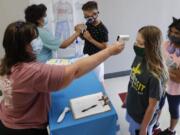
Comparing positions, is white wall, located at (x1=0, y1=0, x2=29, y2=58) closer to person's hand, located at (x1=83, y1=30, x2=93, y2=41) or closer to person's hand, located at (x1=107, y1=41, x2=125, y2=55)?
person's hand, located at (x1=83, y1=30, x2=93, y2=41)

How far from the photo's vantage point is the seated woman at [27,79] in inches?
49.3

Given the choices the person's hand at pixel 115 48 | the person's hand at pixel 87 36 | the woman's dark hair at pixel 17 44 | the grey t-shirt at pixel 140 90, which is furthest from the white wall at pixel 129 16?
the woman's dark hair at pixel 17 44

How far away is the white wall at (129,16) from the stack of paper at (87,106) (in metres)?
1.74

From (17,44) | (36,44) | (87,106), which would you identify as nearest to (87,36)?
(36,44)

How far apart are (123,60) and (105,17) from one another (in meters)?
0.71

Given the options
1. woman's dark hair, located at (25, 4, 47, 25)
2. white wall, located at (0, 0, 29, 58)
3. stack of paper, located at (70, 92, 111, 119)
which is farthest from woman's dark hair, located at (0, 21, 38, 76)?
white wall, located at (0, 0, 29, 58)

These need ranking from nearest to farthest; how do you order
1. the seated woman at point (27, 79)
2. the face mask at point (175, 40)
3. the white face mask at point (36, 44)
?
the seated woman at point (27, 79)
the white face mask at point (36, 44)
the face mask at point (175, 40)

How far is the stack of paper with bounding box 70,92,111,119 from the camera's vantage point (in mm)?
1456

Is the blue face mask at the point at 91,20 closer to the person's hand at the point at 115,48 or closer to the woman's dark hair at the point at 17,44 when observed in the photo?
the person's hand at the point at 115,48

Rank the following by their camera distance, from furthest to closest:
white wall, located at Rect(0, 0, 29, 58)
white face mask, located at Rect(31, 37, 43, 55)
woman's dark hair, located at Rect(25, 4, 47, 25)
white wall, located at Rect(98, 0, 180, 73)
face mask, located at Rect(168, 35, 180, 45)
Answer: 1. white wall, located at Rect(98, 0, 180, 73)
2. white wall, located at Rect(0, 0, 29, 58)
3. woman's dark hair, located at Rect(25, 4, 47, 25)
4. face mask, located at Rect(168, 35, 180, 45)
5. white face mask, located at Rect(31, 37, 43, 55)

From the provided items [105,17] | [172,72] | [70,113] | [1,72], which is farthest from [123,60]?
[1,72]

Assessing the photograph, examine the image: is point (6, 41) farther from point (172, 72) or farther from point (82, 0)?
point (82, 0)

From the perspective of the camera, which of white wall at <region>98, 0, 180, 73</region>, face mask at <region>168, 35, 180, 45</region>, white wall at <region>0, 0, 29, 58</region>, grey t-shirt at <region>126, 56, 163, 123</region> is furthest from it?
white wall at <region>98, 0, 180, 73</region>

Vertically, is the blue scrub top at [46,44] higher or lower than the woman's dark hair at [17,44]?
lower
